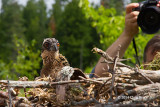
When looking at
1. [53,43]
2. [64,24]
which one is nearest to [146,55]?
[53,43]

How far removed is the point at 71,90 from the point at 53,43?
599mm

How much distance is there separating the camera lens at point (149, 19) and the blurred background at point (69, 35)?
2.59 ft

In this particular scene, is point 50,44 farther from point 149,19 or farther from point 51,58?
point 149,19

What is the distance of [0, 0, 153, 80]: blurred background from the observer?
20.4 feet

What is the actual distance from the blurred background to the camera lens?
79cm

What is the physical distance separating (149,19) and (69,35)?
69.2 feet

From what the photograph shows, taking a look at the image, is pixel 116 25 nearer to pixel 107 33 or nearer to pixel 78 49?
pixel 107 33

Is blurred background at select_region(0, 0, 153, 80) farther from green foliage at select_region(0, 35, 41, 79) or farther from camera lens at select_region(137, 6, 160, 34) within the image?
camera lens at select_region(137, 6, 160, 34)

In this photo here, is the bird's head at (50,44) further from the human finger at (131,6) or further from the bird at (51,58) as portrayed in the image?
the human finger at (131,6)

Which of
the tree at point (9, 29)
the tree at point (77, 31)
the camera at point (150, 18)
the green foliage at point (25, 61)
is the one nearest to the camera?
the camera at point (150, 18)

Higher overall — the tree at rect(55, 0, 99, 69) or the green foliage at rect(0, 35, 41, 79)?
the tree at rect(55, 0, 99, 69)

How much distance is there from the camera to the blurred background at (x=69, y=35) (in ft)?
20.4

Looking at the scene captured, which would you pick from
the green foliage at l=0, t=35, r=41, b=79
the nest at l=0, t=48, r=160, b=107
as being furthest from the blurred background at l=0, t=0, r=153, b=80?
the nest at l=0, t=48, r=160, b=107

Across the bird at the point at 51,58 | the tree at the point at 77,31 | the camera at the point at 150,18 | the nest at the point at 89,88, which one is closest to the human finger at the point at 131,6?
the camera at the point at 150,18
